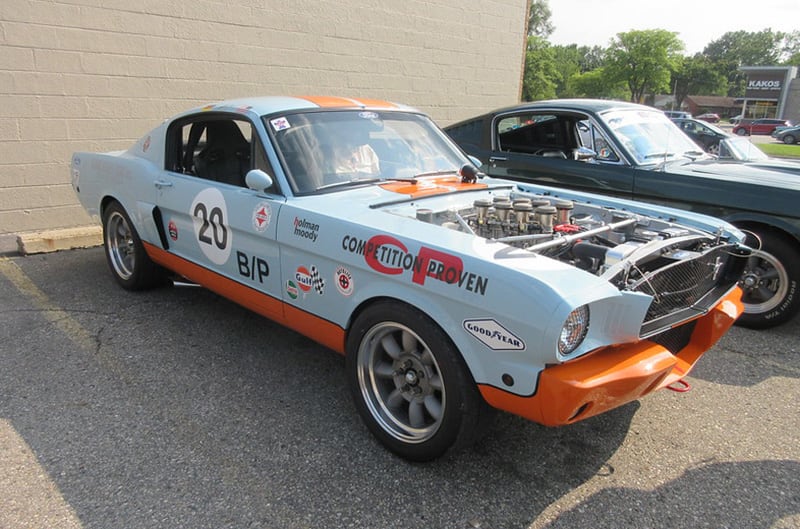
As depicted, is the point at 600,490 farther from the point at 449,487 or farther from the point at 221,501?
the point at 221,501

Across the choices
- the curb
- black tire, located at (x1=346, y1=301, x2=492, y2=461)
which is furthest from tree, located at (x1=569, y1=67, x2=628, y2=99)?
black tire, located at (x1=346, y1=301, x2=492, y2=461)

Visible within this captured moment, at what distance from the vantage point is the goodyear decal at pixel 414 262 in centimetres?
226

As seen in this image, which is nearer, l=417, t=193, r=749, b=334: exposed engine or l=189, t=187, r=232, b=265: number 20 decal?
l=417, t=193, r=749, b=334: exposed engine

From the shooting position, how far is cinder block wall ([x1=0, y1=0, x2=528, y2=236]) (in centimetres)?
608

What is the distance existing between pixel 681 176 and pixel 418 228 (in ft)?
10.1

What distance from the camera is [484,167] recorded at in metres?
6.12

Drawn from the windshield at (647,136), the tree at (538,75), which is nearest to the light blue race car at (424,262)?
the windshield at (647,136)

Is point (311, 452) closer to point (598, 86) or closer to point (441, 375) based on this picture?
point (441, 375)

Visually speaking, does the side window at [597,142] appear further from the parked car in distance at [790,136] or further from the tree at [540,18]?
the tree at [540,18]

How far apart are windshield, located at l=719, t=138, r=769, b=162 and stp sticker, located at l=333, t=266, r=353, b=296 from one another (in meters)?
4.44

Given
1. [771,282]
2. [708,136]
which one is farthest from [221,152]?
[708,136]

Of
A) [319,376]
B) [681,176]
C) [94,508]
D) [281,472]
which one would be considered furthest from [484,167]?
[94,508]

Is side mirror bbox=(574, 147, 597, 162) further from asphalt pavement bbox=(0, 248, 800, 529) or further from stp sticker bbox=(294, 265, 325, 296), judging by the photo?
stp sticker bbox=(294, 265, 325, 296)

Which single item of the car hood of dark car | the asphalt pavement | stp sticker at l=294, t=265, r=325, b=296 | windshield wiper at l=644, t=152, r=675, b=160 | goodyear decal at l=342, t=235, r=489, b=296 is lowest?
the asphalt pavement
